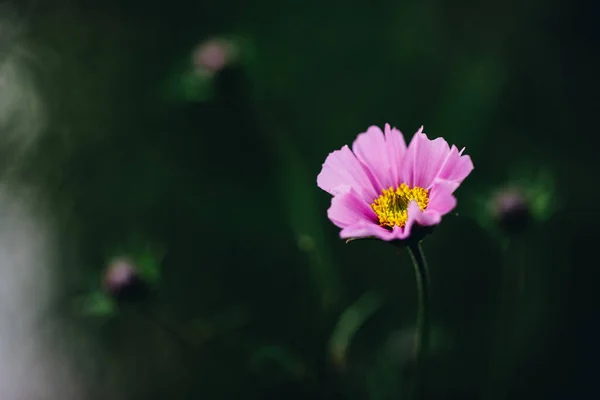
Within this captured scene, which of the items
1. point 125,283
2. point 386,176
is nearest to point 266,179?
point 125,283

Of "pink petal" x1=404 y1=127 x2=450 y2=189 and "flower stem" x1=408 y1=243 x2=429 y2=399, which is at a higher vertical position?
"pink petal" x1=404 y1=127 x2=450 y2=189

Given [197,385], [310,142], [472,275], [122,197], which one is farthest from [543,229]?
[122,197]

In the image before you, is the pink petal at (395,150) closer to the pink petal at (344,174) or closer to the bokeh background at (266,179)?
the pink petal at (344,174)

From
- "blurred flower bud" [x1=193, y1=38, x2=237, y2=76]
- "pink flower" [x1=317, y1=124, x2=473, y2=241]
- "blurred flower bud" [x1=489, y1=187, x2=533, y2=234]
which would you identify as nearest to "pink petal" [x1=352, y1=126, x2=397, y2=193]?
"pink flower" [x1=317, y1=124, x2=473, y2=241]

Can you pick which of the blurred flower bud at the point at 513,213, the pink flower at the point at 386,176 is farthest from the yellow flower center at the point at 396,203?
the blurred flower bud at the point at 513,213

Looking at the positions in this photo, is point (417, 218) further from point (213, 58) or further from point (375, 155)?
point (213, 58)

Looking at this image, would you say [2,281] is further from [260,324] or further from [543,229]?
[543,229]

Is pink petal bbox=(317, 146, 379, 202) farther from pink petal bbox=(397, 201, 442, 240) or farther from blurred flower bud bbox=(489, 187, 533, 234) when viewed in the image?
blurred flower bud bbox=(489, 187, 533, 234)
